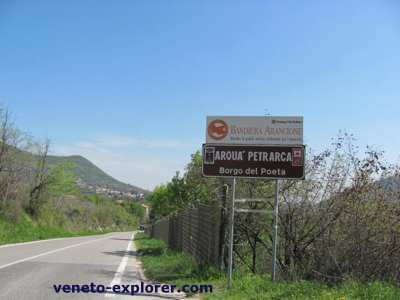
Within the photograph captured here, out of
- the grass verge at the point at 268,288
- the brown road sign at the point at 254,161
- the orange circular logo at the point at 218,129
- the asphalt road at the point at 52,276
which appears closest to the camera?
the grass verge at the point at 268,288

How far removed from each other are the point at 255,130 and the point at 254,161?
0.62 m

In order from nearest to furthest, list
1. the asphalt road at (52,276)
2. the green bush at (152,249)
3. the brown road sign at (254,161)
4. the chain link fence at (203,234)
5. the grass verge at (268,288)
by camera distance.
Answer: the grass verge at (268,288) < the asphalt road at (52,276) < the brown road sign at (254,161) < the chain link fence at (203,234) < the green bush at (152,249)

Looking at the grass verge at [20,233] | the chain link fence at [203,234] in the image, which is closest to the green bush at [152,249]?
the chain link fence at [203,234]

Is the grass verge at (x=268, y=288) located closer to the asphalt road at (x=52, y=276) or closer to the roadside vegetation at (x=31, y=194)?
the asphalt road at (x=52, y=276)

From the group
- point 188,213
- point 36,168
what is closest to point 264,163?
point 188,213

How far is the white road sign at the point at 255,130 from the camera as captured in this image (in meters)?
10.4

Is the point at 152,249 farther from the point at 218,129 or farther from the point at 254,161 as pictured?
the point at 254,161

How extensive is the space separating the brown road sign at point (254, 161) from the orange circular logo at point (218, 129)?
0.61 ft

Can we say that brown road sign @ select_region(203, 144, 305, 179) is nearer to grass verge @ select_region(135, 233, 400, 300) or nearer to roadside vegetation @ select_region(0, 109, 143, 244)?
grass verge @ select_region(135, 233, 400, 300)

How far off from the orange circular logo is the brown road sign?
187mm

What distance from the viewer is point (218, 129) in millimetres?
10812

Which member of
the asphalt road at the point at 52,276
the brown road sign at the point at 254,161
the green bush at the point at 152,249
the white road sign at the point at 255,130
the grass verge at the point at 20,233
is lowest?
the asphalt road at the point at 52,276

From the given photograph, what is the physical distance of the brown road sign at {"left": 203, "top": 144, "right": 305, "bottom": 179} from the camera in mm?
10414

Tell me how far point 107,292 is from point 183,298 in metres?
1.59
